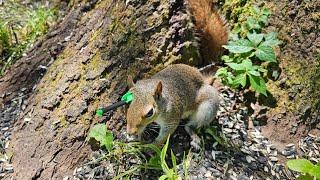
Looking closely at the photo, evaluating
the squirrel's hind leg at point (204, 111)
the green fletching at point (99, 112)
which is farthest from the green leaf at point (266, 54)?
the green fletching at point (99, 112)

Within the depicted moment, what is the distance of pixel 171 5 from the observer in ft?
10.3

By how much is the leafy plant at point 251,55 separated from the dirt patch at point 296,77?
0.10 m

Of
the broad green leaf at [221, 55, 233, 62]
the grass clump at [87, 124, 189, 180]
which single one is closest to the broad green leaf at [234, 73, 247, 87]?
the broad green leaf at [221, 55, 233, 62]

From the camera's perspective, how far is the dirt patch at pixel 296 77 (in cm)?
306

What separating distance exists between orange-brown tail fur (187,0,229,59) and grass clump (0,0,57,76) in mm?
1476

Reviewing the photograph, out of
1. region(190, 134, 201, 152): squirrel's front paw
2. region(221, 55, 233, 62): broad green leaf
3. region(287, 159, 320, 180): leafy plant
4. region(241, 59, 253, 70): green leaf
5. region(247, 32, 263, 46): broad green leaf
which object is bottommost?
region(190, 134, 201, 152): squirrel's front paw

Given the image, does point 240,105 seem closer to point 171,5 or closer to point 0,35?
point 171,5

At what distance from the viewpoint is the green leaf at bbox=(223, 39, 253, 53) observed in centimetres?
306

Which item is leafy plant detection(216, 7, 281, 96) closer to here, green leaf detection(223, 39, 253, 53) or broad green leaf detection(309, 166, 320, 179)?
green leaf detection(223, 39, 253, 53)

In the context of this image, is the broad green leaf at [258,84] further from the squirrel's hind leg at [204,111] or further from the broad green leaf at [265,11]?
the broad green leaf at [265,11]

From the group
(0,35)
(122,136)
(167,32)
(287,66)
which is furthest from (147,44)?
(0,35)

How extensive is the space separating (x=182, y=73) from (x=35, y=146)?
94 centimetres

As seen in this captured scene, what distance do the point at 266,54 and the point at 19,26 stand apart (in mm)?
2201

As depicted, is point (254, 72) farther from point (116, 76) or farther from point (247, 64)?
point (116, 76)
